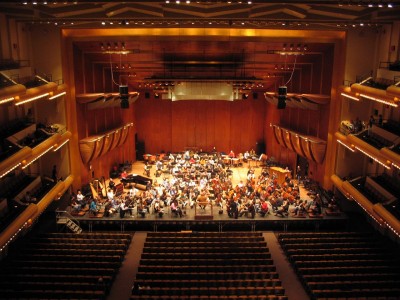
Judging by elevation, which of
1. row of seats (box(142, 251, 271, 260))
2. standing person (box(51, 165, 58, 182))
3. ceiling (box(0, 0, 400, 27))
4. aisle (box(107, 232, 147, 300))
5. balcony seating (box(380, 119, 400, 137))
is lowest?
aisle (box(107, 232, 147, 300))

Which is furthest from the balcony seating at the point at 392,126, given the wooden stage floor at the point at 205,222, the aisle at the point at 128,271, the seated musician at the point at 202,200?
the aisle at the point at 128,271

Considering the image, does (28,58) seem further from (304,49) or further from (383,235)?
(383,235)

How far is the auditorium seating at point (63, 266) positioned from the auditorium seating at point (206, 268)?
A: 40.9 inches

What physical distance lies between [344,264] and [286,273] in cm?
190

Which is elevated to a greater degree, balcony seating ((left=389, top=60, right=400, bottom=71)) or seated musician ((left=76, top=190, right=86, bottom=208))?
balcony seating ((left=389, top=60, right=400, bottom=71))

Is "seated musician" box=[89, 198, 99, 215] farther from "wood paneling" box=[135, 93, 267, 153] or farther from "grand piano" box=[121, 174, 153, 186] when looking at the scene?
"wood paneling" box=[135, 93, 267, 153]

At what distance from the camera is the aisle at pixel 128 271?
12805mm

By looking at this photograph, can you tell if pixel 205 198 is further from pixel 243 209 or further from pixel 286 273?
pixel 286 273

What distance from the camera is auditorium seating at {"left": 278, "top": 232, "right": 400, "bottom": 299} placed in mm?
12164

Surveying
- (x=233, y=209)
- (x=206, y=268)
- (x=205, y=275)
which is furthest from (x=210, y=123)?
(x=205, y=275)

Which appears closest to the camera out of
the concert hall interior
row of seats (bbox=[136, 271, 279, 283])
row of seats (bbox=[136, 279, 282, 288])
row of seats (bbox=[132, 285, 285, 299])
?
row of seats (bbox=[132, 285, 285, 299])

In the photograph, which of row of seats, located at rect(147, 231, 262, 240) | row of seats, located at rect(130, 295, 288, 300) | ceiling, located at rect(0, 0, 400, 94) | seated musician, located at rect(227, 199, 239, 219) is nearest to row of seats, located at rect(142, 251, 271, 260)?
row of seats, located at rect(147, 231, 262, 240)

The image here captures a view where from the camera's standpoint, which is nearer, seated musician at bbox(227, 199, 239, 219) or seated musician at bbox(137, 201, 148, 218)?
seated musician at bbox(227, 199, 239, 219)

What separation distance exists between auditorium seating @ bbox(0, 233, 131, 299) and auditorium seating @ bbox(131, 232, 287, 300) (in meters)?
1.04
